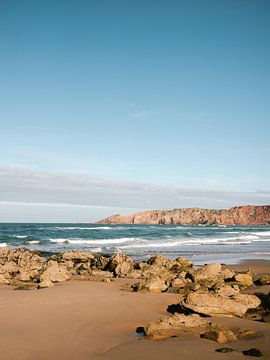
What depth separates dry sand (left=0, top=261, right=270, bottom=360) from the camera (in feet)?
20.2

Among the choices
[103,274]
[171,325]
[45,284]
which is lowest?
[103,274]

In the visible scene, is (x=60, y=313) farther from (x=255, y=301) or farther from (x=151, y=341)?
(x=255, y=301)

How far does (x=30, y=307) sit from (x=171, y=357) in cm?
468

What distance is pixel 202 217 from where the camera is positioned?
601ft

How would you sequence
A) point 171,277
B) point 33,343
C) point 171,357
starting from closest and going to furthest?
point 171,357, point 33,343, point 171,277

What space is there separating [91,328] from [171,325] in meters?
1.66

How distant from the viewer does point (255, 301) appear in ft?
31.0

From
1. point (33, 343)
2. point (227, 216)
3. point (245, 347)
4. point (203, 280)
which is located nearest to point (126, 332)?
point (33, 343)

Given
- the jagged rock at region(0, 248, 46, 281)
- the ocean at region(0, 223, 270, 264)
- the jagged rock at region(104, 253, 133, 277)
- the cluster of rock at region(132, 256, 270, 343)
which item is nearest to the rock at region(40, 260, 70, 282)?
the jagged rock at region(0, 248, 46, 281)

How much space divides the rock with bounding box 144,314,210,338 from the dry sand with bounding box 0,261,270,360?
0.28 meters

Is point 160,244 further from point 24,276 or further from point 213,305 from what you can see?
point 213,305

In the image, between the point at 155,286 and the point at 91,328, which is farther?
the point at 155,286

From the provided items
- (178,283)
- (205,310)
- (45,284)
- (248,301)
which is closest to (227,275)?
(178,283)

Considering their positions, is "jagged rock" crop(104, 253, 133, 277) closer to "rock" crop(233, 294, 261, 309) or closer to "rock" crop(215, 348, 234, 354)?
"rock" crop(233, 294, 261, 309)
